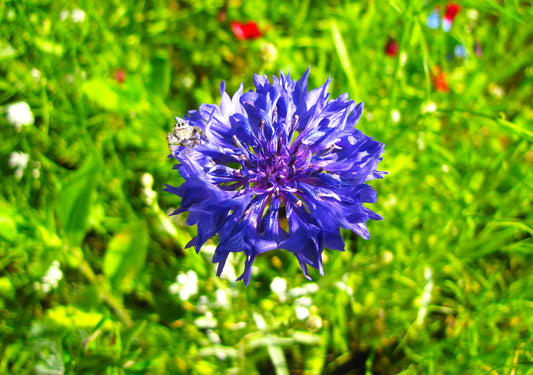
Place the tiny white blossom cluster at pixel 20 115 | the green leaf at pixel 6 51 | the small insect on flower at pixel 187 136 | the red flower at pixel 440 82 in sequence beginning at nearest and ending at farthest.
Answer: the small insect on flower at pixel 187 136, the tiny white blossom cluster at pixel 20 115, the green leaf at pixel 6 51, the red flower at pixel 440 82

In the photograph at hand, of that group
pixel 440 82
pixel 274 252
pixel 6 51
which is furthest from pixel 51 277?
pixel 440 82

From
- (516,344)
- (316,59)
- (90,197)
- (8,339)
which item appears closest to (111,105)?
(90,197)

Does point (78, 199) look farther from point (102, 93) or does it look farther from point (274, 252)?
point (274, 252)

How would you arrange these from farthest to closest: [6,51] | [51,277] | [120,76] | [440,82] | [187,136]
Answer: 1. [120,76]
2. [440,82]
3. [6,51]
4. [51,277]
5. [187,136]

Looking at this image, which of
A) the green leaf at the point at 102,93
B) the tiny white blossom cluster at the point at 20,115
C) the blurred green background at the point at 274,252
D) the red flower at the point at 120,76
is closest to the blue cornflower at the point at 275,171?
the blurred green background at the point at 274,252

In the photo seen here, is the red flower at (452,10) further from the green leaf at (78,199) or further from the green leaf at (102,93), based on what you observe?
the green leaf at (78,199)

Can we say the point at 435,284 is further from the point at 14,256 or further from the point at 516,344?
the point at 14,256
